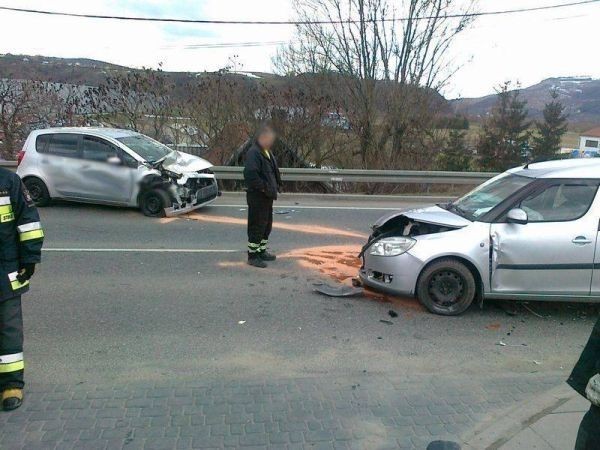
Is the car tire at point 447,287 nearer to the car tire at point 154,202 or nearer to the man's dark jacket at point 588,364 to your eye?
Answer: the man's dark jacket at point 588,364

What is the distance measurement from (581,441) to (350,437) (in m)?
1.37

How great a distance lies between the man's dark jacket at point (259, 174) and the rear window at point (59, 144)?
556cm

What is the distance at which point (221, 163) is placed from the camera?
639 inches

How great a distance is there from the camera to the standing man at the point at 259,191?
645cm

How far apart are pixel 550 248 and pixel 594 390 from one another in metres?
3.25

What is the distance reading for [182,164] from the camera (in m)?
10.2

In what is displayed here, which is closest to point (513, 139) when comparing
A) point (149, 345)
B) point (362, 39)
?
point (362, 39)

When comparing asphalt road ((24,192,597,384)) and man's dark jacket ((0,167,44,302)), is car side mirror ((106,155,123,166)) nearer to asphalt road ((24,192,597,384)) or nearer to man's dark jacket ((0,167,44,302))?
asphalt road ((24,192,597,384))

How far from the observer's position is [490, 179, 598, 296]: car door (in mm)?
4707

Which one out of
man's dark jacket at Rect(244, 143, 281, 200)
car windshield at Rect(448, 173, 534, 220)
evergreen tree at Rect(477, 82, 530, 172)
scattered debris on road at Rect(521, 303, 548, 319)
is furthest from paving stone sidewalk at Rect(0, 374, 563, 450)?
evergreen tree at Rect(477, 82, 530, 172)

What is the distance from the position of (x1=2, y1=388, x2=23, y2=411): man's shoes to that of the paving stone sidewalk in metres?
0.05

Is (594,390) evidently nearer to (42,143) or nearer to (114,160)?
(114,160)

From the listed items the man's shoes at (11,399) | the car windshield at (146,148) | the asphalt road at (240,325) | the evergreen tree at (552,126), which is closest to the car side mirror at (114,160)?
the car windshield at (146,148)

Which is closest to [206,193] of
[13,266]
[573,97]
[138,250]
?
[138,250]
